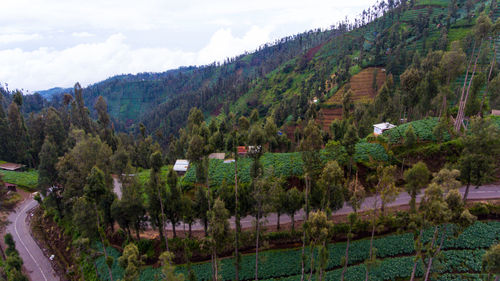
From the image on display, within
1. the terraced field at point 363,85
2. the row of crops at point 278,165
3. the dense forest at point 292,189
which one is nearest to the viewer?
the dense forest at point 292,189

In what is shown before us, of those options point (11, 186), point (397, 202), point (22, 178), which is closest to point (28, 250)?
point (11, 186)

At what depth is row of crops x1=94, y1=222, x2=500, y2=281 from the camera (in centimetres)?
2530

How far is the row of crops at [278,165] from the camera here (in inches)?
1622

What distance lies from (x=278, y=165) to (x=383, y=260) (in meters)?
20.5

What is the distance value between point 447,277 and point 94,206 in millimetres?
38326

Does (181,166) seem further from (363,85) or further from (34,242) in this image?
(363,85)

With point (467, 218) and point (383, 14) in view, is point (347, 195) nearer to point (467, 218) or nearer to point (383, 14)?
point (467, 218)

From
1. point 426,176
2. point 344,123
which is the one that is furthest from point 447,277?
point 344,123

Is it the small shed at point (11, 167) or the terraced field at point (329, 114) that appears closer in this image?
the small shed at point (11, 167)

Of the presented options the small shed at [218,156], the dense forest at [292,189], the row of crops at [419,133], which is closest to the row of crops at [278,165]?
the dense forest at [292,189]

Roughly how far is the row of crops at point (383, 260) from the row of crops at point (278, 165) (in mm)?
13496

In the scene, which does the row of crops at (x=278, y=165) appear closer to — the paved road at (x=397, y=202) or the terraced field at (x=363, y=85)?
the paved road at (x=397, y=202)

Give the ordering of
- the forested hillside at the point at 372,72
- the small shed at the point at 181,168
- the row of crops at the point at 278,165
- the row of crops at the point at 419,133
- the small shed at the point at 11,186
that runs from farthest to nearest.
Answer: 1. the forested hillside at the point at 372,72
2. the small shed at the point at 11,186
3. the small shed at the point at 181,168
4. the row of crops at the point at 419,133
5. the row of crops at the point at 278,165

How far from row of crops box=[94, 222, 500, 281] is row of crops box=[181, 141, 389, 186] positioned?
531 inches
